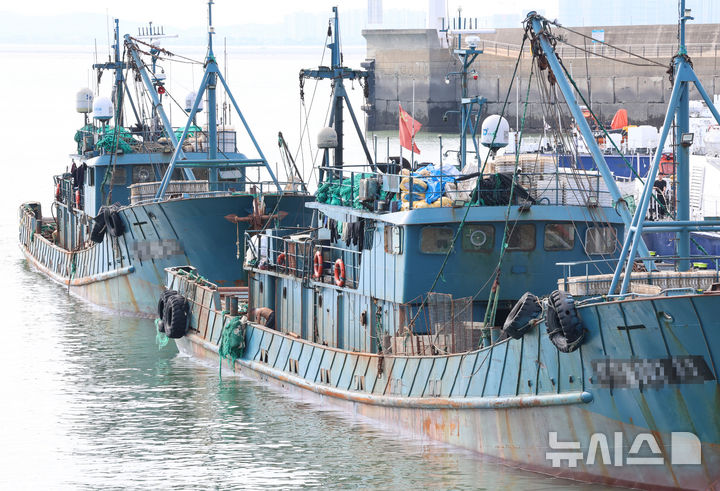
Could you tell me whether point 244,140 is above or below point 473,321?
above

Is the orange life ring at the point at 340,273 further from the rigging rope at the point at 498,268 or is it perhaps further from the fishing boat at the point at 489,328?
the rigging rope at the point at 498,268

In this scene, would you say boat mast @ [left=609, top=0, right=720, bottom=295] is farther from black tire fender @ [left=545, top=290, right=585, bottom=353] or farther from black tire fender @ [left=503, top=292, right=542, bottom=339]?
black tire fender @ [left=503, top=292, right=542, bottom=339]

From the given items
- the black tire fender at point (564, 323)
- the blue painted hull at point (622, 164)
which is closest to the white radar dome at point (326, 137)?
the black tire fender at point (564, 323)

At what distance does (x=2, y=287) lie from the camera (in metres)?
38.7

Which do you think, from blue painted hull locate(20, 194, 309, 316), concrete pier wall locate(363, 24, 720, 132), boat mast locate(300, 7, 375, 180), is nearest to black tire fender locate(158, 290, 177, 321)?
blue painted hull locate(20, 194, 309, 316)

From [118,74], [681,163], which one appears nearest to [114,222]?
[118,74]

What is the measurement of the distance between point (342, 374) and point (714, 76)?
176 feet

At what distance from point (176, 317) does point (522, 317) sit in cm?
1204

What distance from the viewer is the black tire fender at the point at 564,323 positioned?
1585cm

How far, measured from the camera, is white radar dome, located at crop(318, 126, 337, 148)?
2455cm

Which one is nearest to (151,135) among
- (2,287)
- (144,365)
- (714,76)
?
(2,287)

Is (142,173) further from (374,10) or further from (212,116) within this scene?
(374,10)

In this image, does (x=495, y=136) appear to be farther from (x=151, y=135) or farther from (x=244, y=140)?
(x=244, y=140)

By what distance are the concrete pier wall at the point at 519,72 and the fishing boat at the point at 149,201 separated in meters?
35.1
